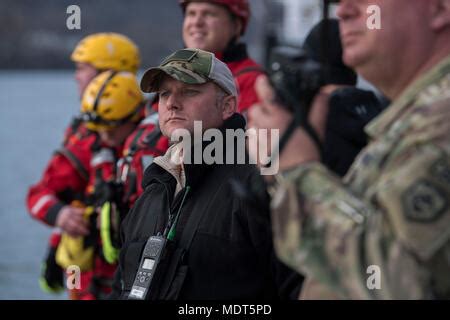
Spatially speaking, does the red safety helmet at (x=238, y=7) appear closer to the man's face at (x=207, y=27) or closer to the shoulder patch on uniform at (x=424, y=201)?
the man's face at (x=207, y=27)

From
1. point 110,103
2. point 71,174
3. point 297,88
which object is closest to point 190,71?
point 297,88

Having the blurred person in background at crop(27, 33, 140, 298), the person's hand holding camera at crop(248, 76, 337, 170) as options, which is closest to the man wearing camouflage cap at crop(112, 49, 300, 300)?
the person's hand holding camera at crop(248, 76, 337, 170)

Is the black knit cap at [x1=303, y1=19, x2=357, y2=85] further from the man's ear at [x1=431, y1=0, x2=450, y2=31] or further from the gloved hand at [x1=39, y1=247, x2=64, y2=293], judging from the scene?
the gloved hand at [x1=39, y1=247, x2=64, y2=293]

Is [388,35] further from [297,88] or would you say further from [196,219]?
[196,219]

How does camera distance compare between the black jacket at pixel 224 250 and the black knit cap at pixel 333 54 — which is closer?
the black jacket at pixel 224 250

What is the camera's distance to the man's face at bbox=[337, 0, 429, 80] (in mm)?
2277

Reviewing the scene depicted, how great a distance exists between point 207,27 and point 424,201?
11.2ft

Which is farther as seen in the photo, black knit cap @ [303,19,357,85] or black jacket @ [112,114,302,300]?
black knit cap @ [303,19,357,85]

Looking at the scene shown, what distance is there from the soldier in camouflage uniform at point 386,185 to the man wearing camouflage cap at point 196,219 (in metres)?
0.97

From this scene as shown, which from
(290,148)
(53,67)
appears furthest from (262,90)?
(53,67)

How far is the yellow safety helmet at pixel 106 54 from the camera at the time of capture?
262 inches

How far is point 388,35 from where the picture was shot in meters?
2.28

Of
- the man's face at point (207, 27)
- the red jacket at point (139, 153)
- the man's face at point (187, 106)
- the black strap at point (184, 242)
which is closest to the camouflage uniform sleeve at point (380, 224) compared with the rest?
the black strap at point (184, 242)

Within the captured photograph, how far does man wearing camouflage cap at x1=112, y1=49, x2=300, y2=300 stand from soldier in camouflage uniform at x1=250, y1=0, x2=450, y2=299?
0.97 metres
